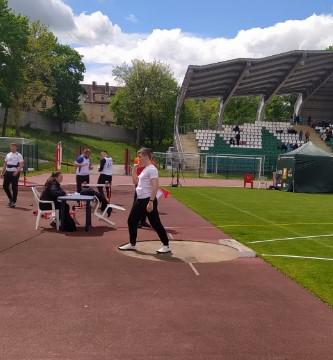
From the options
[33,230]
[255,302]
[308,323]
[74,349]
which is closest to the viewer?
[74,349]

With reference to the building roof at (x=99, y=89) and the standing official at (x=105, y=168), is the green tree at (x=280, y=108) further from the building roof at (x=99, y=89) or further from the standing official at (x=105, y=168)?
the standing official at (x=105, y=168)

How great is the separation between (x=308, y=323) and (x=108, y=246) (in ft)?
16.0

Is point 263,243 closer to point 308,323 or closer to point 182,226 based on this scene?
point 182,226

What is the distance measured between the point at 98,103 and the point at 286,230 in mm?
110506

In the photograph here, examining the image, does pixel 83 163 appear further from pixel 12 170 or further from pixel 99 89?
pixel 99 89

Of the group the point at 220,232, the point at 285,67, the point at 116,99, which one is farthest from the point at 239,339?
the point at 116,99

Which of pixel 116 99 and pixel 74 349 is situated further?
pixel 116 99

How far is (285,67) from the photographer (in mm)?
49688

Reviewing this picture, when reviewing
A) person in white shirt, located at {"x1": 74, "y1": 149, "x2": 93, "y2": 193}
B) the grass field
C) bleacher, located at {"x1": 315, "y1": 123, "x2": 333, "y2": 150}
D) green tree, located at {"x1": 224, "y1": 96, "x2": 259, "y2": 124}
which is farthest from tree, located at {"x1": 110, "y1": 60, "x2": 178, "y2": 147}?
person in white shirt, located at {"x1": 74, "y1": 149, "x2": 93, "y2": 193}

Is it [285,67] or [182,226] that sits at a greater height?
[285,67]

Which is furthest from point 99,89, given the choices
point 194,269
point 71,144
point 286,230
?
point 194,269

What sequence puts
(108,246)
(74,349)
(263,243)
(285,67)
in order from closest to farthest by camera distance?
1. (74,349)
2. (108,246)
3. (263,243)
4. (285,67)

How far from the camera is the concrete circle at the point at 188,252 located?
8.80 meters

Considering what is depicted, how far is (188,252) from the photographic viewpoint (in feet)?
30.9
